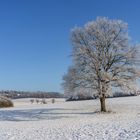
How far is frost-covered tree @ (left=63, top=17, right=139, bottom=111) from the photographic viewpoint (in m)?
34.8

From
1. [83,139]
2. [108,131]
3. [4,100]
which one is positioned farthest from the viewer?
[4,100]

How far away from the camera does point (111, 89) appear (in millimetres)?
35125

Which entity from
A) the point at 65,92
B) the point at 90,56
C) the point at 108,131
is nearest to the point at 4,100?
the point at 65,92

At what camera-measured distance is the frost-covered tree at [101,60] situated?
34750 mm

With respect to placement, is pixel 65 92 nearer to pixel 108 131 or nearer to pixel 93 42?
pixel 93 42

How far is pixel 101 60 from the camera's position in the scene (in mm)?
35312

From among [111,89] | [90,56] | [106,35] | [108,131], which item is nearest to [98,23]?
[106,35]

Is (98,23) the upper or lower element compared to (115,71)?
upper

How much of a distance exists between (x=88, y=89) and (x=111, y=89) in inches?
97.7

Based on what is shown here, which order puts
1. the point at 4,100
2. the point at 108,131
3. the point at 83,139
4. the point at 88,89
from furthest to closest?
the point at 4,100 → the point at 88,89 → the point at 108,131 → the point at 83,139

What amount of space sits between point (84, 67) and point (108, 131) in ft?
57.0

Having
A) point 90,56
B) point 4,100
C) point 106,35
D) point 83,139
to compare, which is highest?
point 106,35

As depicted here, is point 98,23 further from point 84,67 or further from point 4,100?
point 4,100

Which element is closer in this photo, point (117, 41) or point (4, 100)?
point (117, 41)
